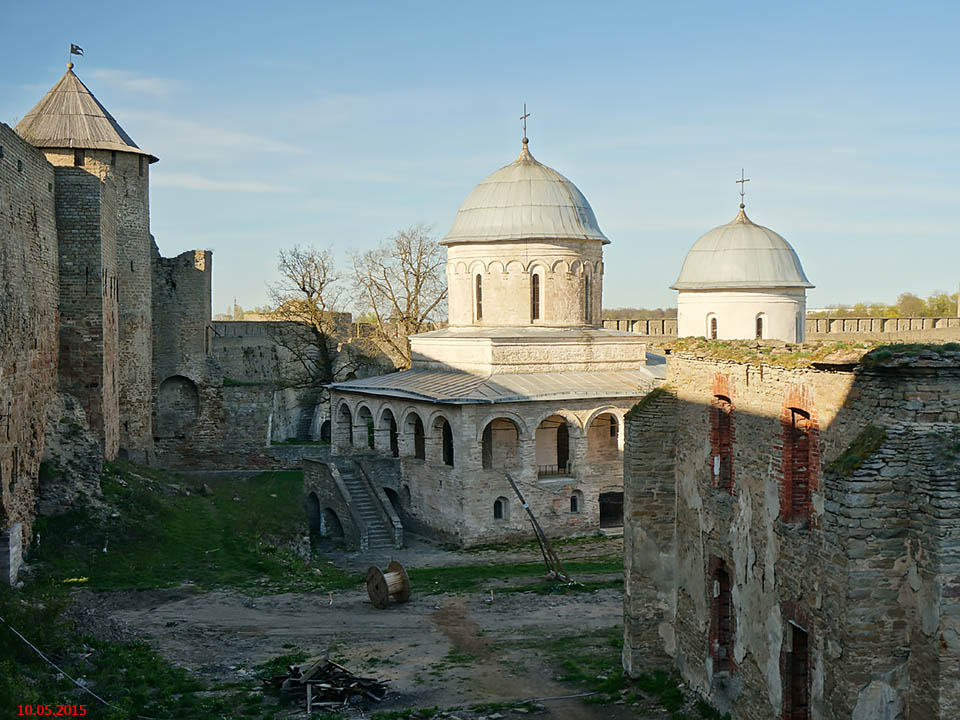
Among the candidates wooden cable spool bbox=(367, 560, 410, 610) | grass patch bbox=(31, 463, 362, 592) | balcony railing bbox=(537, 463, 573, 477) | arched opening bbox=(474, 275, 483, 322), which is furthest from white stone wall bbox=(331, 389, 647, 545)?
wooden cable spool bbox=(367, 560, 410, 610)

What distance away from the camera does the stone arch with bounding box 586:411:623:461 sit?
86.5 feet

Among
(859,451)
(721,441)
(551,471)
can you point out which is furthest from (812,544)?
(551,471)

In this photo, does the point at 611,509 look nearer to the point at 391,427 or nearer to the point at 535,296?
the point at 535,296

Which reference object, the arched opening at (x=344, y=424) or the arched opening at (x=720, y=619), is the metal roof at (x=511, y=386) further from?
the arched opening at (x=720, y=619)

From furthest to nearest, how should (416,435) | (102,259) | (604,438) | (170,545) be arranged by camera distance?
(416,435) < (604,438) < (102,259) < (170,545)

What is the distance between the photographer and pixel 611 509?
27094 millimetres

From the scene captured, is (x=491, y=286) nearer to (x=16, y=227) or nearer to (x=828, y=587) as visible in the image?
(x=16, y=227)

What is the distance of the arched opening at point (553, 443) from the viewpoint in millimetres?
27172

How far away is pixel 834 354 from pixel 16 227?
14.8m

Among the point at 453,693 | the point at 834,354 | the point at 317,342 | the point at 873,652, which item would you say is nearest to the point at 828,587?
the point at 873,652

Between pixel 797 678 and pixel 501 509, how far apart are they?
50.6 feet

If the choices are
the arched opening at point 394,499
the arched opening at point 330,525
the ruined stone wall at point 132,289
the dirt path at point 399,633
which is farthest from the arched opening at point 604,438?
the ruined stone wall at point 132,289

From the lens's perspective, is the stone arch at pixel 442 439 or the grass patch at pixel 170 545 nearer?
the grass patch at pixel 170 545

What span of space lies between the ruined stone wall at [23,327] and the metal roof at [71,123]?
5.12 meters
